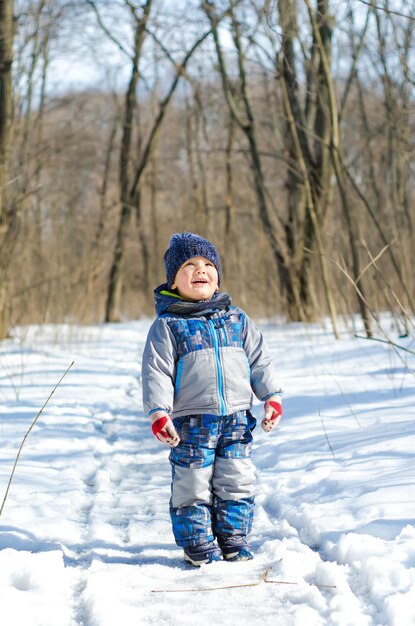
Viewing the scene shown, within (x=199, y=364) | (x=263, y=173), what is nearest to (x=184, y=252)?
(x=199, y=364)

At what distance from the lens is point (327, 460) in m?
3.66

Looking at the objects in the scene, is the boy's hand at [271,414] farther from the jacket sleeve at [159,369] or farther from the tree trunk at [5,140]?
the tree trunk at [5,140]

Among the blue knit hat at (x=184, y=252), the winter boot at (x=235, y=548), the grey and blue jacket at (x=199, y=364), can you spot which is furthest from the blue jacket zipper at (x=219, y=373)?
the winter boot at (x=235, y=548)

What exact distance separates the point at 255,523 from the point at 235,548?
0.40 m

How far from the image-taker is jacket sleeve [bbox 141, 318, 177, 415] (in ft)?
8.39

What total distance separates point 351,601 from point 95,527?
1.23 metres

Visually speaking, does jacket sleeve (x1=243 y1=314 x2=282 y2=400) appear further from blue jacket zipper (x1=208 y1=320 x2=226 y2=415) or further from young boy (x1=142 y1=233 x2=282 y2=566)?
blue jacket zipper (x1=208 y1=320 x2=226 y2=415)

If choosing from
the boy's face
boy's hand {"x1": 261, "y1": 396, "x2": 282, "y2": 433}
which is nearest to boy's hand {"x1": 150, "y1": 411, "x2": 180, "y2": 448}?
boy's hand {"x1": 261, "y1": 396, "x2": 282, "y2": 433}

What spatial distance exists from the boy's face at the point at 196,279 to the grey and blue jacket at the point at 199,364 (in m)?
0.05

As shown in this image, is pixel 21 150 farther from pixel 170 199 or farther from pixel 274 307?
pixel 170 199

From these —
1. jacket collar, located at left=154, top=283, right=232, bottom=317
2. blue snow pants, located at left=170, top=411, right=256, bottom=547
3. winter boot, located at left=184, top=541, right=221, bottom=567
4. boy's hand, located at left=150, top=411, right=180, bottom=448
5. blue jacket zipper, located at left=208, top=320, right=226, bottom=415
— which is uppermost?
jacket collar, located at left=154, top=283, right=232, bottom=317

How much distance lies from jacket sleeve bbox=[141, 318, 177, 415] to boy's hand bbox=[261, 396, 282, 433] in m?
0.35

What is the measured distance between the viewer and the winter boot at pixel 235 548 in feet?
8.47

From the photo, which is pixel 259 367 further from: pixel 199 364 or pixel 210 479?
pixel 210 479
